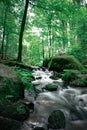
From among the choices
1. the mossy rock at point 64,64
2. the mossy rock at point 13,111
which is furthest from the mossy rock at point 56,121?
the mossy rock at point 64,64

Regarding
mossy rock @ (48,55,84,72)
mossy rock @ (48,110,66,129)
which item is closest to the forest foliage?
mossy rock @ (48,55,84,72)

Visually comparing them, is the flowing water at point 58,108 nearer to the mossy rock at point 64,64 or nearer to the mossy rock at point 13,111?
the mossy rock at point 13,111

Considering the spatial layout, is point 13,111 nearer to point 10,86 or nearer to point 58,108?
point 10,86

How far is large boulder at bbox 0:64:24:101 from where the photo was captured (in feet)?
20.0

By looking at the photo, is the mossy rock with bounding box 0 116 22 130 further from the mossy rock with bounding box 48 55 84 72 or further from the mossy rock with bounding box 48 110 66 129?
the mossy rock with bounding box 48 55 84 72

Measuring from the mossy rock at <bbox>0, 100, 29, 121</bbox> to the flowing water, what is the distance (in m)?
0.19

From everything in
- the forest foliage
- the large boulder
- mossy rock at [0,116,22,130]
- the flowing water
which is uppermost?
the forest foliage

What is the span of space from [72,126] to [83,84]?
4732 mm

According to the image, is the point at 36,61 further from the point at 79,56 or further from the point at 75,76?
the point at 75,76

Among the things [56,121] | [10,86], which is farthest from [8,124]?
[10,86]

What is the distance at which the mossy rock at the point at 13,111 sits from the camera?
16.8 ft

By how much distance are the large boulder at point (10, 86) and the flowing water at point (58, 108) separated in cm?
59

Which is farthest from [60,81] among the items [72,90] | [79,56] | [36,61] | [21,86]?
[36,61]

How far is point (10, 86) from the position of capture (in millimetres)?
6414
